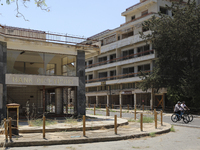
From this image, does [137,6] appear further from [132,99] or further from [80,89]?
[80,89]

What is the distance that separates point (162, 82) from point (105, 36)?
25.4 metres

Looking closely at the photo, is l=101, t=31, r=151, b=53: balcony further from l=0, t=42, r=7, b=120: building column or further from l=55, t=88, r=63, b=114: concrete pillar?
l=0, t=42, r=7, b=120: building column

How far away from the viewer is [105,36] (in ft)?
186

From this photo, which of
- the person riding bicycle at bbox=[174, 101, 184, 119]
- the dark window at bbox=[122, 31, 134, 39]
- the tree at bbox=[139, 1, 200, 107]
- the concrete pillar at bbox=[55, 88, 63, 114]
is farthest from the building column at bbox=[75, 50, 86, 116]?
the dark window at bbox=[122, 31, 134, 39]

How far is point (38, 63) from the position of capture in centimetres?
2172

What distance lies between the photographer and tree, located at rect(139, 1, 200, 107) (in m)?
31.0

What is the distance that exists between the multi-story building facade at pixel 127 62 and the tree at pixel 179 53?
515 centimetres

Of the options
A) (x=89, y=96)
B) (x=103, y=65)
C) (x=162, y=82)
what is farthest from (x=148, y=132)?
(x=89, y=96)

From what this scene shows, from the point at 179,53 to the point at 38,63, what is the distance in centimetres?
1923

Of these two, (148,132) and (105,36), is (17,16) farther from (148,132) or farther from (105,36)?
(105,36)

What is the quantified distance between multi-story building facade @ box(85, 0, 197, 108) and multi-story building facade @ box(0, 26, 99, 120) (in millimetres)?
18496

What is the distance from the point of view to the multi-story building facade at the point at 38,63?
19156 millimetres

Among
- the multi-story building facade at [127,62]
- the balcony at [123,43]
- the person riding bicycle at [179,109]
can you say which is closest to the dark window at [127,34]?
the multi-story building facade at [127,62]

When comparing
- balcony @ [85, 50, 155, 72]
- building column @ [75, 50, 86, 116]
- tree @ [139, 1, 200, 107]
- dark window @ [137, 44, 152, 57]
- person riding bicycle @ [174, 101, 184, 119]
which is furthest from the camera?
dark window @ [137, 44, 152, 57]
